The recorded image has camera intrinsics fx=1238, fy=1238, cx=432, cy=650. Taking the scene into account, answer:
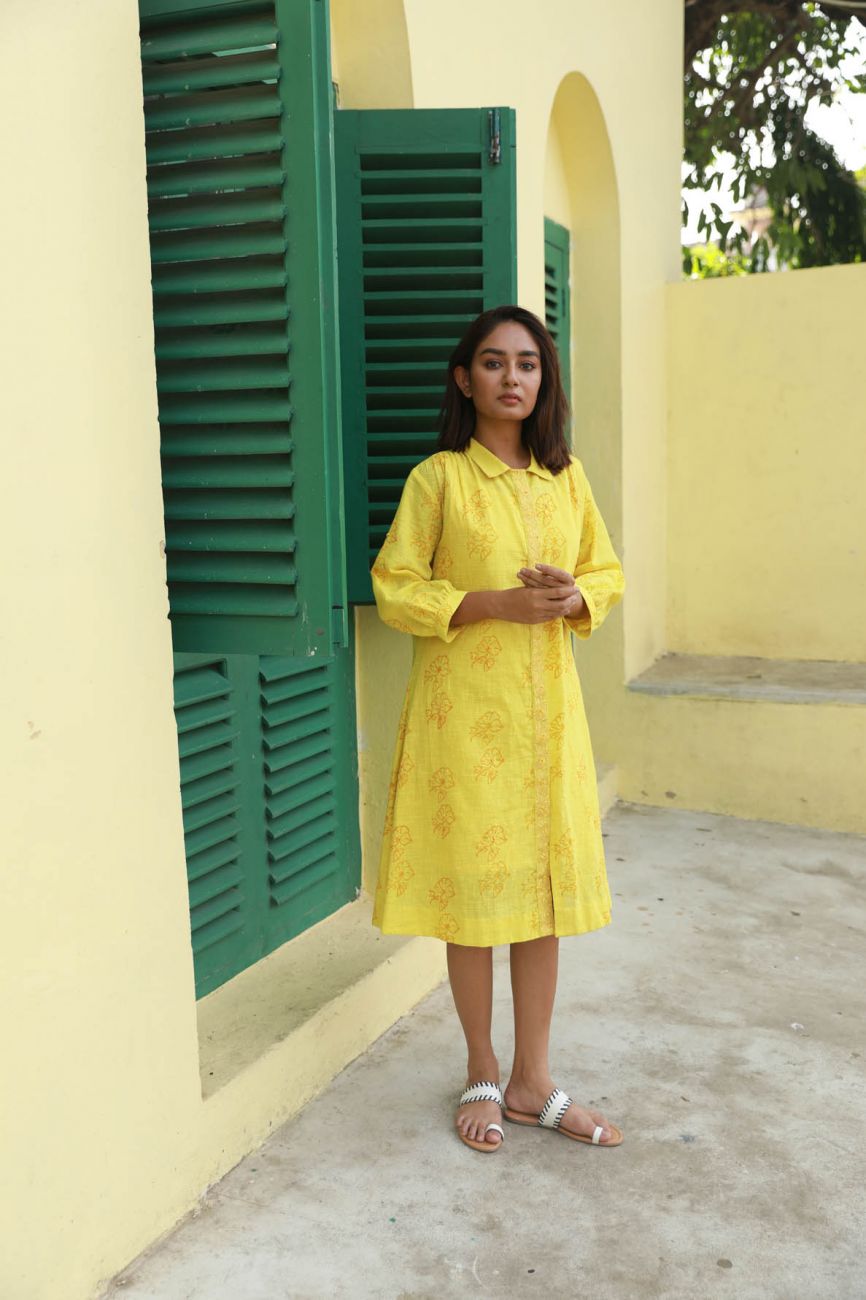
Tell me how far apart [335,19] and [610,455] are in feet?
7.76

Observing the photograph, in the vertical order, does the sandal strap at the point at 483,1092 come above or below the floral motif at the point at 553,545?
below

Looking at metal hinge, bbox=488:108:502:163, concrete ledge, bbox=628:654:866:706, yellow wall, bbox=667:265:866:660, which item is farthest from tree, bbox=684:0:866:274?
metal hinge, bbox=488:108:502:163

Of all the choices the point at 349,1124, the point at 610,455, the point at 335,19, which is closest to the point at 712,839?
the point at 610,455

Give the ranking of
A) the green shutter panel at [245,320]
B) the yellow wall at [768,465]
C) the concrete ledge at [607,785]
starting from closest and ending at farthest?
the green shutter panel at [245,320], the concrete ledge at [607,785], the yellow wall at [768,465]

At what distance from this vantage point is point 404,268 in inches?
121

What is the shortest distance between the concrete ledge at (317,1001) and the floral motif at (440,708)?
77cm

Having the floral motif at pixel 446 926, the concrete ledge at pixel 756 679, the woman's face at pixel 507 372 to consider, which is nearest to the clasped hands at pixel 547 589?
the woman's face at pixel 507 372

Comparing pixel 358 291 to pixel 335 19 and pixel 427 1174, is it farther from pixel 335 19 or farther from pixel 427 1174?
pixel 427 1174

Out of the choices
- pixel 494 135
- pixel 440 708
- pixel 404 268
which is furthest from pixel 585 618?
pixel 494 135

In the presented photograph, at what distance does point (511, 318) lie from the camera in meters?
2.47

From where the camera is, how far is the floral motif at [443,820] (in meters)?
2.46

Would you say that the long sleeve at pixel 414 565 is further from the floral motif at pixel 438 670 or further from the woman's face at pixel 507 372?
the woman's face at pixel 507 372

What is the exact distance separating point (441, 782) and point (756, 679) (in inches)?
121

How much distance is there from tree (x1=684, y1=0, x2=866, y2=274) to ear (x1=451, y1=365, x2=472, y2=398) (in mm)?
5559
